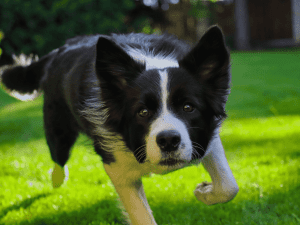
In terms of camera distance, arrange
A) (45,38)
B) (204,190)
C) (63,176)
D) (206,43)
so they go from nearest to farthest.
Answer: (206,43) → (204,190) → (63,176) → (45,38)

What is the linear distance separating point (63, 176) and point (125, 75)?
193cm

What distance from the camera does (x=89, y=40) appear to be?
371 centimetres

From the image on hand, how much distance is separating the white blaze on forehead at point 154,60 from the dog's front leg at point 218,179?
69cm

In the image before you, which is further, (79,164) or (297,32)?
(297,32)

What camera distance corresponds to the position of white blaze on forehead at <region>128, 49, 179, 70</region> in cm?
271

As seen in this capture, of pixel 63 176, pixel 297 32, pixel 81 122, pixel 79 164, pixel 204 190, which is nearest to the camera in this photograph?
pixel 204 190

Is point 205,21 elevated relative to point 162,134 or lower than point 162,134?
lower

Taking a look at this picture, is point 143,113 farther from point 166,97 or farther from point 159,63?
point 159,63

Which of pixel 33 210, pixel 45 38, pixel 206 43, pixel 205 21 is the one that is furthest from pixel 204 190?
pixel 205 21

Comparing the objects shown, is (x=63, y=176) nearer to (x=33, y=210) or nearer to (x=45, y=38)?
(x=33, y=210)

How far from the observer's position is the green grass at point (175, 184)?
3.28m

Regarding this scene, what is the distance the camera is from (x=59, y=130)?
3779 millimetres

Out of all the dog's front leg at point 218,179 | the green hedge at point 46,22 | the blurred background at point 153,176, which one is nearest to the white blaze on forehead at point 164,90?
the dog's front leg at point 218,179

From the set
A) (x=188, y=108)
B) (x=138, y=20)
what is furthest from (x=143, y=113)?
(x=138, y=20)
